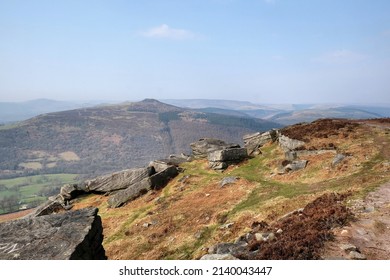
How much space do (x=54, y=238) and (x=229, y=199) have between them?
18.7m

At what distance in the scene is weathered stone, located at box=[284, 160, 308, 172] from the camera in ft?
117

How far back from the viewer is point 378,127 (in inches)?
1740

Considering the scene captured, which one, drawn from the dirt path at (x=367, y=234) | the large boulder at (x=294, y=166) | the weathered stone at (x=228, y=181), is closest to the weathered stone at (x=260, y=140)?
the large boulder at (x=294, y=166)

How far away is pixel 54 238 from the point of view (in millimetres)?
15828

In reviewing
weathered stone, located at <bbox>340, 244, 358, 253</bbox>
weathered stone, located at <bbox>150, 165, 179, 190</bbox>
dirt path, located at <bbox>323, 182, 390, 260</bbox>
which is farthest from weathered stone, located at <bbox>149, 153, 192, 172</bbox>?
weathered stone, located at <bbox>340, 244, 358, 253</bbox>

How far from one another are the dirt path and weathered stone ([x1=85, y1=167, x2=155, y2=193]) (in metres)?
33.9

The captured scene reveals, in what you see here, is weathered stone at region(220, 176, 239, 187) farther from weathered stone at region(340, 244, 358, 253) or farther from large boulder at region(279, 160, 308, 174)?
weathered stone at region(340, 244, 358, 253)

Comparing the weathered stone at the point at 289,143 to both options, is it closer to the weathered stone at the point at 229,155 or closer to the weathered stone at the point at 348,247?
the weathered stone at the point at 229,155

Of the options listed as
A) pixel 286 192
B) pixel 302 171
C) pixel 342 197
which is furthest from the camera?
pixel 302 171

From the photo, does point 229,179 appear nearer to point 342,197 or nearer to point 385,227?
point 342,197

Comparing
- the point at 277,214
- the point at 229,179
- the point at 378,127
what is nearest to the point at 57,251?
the point at 277,214

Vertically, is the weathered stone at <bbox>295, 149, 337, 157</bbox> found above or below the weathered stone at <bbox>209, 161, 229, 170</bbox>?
above

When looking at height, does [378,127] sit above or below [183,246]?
above

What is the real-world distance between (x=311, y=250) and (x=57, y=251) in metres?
11.2
